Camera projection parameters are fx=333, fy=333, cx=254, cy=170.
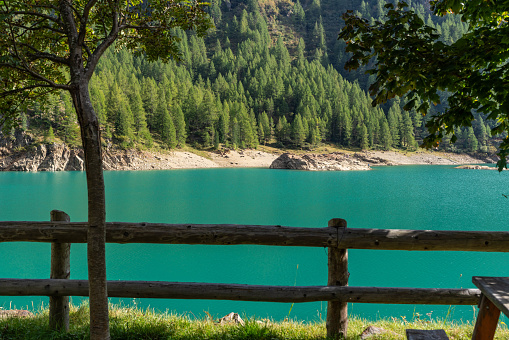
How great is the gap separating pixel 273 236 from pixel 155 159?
82508mm

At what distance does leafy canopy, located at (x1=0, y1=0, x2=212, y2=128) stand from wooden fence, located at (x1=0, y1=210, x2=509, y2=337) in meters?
1.70

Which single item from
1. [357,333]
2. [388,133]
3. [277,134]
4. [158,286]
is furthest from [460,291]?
[388,133]

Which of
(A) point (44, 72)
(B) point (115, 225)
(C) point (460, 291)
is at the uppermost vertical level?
(A) point (44, 72)

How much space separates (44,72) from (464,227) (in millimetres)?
25345

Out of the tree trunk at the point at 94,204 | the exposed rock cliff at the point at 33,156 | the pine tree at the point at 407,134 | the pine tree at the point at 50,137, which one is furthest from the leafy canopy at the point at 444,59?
the pine tree at the point at 407,134

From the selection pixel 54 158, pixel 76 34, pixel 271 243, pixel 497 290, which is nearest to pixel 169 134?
pixel 54 158

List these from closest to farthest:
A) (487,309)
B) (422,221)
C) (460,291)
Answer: (487,309)
(460,291)
(422,221)

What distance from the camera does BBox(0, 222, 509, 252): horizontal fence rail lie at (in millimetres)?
4234

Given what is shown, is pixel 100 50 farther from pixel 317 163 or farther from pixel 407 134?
pixel 407 134

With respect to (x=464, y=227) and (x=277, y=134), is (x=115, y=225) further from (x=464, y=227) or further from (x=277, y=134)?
(x=277, y=134)

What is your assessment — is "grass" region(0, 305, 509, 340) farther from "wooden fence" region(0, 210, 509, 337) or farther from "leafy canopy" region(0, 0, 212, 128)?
"leafy canopy" region(0, 0, 212, 128)

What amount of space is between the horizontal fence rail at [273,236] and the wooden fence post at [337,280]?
13cm

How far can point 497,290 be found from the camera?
2.38 meters

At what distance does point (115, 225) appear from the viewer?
4336 millimetres
